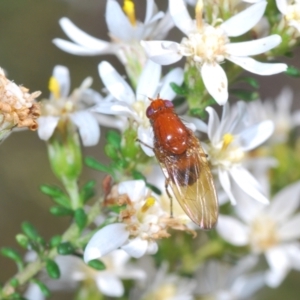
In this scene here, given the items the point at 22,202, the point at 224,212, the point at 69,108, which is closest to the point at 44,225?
the point at 22,202

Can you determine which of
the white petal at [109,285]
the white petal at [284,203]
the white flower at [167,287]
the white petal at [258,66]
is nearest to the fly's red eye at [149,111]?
the white petal at [258,66]

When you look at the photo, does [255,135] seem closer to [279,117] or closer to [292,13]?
[292,13]

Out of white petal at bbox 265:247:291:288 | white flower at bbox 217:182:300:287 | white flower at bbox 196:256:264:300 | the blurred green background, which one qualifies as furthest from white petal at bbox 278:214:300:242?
Result: the blurred green background

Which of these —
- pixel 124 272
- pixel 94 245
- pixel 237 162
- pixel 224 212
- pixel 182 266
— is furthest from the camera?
pixel 224 212

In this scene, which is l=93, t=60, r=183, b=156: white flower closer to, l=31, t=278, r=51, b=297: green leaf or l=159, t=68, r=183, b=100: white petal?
l=159, t=68, r=183, b=100: white petal

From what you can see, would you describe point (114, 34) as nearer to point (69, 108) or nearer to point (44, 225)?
point (69, 108)

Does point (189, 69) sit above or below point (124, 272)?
above

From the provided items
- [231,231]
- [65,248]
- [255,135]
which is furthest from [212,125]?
[231,231]
